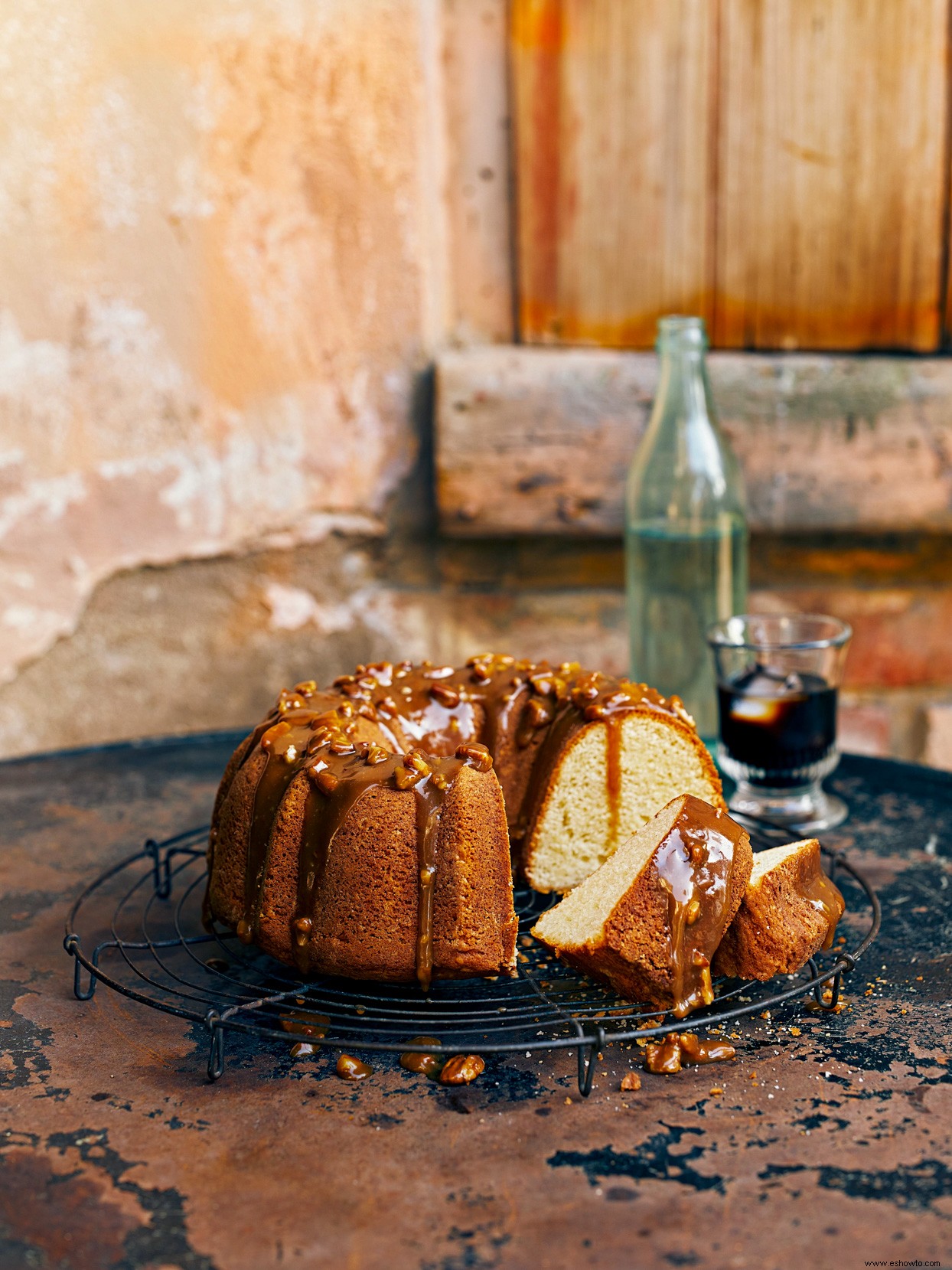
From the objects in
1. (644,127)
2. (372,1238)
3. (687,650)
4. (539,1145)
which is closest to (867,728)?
(687,650)

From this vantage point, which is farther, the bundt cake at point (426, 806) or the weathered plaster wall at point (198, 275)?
the weathered plaster wall at point (198, 275)

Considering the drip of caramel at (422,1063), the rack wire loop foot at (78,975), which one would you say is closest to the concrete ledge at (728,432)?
the rack wire loop foot at (78,975)

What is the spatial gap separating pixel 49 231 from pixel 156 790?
1066 mm

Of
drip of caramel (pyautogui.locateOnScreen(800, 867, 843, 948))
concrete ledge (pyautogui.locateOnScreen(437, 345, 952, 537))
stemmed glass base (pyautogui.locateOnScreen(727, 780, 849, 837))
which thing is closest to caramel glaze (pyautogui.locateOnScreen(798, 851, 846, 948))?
drip of caramel (pyautogui.locateOnScreen(800, 867, 843, 948))

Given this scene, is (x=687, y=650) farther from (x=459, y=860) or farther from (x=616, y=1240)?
(x=616, y=1240)

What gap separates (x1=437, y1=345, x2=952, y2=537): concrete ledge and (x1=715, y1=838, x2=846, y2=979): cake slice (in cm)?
Result: 122

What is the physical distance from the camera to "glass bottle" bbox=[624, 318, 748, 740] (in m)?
2.16

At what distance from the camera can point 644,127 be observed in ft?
7.92

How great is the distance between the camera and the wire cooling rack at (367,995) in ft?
3.69

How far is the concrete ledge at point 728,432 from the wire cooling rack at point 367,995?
1.06 metres

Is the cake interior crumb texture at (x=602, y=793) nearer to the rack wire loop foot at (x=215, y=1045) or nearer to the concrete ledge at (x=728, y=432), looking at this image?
the rack wire loop foot at (x=215, y=1045)

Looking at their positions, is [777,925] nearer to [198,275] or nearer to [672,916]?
[672,916]

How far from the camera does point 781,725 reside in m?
1.78

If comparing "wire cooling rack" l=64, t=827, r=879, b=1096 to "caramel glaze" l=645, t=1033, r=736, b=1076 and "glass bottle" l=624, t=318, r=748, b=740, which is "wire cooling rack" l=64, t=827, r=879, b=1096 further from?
"glass bottle" l=624, t=318, r=748, b=740
